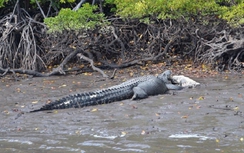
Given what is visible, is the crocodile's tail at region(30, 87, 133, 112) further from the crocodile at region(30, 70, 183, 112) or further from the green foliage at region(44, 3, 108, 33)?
the green foliage at region(44, 3, 108, 33)

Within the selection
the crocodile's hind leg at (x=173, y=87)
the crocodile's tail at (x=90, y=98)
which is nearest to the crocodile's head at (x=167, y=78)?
the crocodile's hind leg at (x=173, y=87)

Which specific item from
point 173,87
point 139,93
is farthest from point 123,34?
point 139,93

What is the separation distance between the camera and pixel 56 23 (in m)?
12.7

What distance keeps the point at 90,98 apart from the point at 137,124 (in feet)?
5.96

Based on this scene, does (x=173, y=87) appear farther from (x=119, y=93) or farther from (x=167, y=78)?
(x=119, y=93)

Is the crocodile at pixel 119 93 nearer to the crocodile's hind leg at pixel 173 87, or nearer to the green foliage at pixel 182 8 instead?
the crocodile's hind leg at pixel 173 87

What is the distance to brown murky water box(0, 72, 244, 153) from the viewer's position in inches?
235

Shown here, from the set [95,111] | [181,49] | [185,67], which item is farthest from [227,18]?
[95,111]

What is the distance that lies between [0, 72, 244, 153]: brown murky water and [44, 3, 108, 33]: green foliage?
320cm

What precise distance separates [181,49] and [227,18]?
8.28 feet

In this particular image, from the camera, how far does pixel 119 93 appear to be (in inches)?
355

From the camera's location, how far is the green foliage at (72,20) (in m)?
12.6

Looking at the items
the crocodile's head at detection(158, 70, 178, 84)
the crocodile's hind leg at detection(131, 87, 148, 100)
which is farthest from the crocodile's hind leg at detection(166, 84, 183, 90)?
the crocodile's hind leg at detection(131, 87, 148, 100)

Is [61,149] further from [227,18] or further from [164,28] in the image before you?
[164,28]
